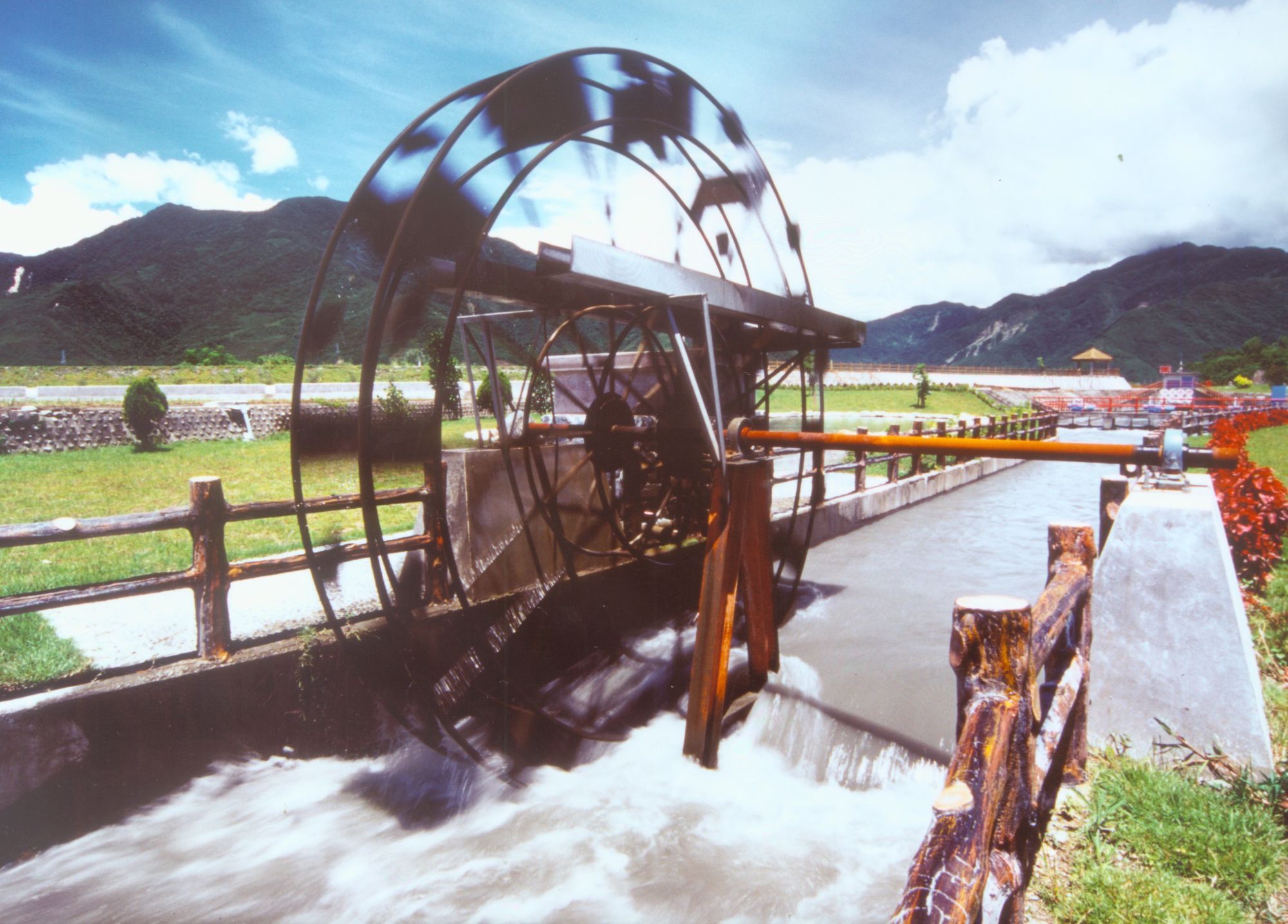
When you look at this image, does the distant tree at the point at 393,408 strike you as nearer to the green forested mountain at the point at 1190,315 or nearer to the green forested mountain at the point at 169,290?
the green forested mountain at the point at 169,290

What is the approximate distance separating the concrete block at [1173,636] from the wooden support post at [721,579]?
1.79 metres

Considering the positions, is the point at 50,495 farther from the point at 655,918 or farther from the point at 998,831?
the point at 998,831

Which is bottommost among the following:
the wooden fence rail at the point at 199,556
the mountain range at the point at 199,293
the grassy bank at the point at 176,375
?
the wooden fence rail at the point at 199,556

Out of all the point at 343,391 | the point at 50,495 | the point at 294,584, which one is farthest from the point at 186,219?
the point at 294,584

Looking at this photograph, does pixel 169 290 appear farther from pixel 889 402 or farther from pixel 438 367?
pixel 438 367

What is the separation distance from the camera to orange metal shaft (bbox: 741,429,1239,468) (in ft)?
10.5

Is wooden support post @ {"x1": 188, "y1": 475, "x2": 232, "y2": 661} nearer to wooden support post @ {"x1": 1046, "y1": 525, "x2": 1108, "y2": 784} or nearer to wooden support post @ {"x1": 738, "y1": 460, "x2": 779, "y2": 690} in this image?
wooden support post @ {"x1": 738, "y1": 460, "x2": 779, "y2": 690}

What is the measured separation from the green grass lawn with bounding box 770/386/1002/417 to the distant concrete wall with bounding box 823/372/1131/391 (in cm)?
512

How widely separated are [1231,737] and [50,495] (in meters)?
13.7

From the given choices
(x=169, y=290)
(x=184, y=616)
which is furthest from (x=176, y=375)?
(x=169, y=290)

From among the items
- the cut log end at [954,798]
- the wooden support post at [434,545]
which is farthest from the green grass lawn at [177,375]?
the cut log end at [954,798]

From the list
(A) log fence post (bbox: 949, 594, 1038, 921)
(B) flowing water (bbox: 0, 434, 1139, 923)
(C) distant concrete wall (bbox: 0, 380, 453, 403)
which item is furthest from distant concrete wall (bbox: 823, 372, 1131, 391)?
(A) log fence post (bbox: 949, 594, 1038, 921)

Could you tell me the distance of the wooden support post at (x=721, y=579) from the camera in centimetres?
415

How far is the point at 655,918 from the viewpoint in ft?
12.2
